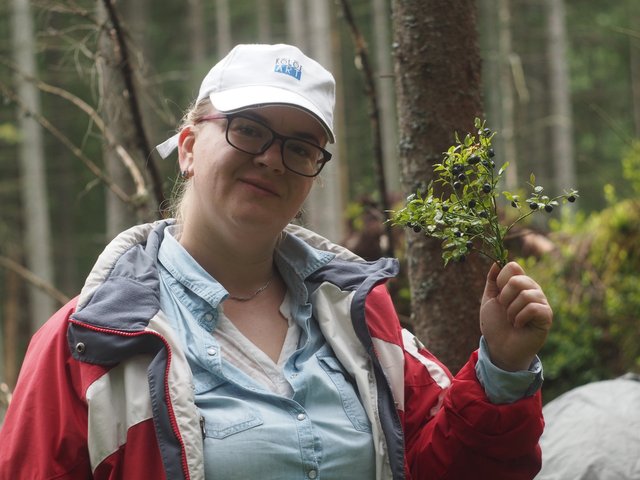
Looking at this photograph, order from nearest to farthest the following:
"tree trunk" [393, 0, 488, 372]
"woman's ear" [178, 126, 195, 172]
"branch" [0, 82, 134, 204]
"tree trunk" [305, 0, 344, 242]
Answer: "woman's ear" [178, 126, 195, 172] < "tree trunk" [393, 0, 488, 372] < "branch" [0, 82, 134, 204] < "tree trunk" [305, 0, 344, 242]

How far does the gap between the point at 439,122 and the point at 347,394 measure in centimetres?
128

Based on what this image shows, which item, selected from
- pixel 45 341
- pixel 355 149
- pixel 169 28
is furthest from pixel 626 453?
pixel 169 28

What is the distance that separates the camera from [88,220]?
2544 centimetres

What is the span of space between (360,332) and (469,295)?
877 mm

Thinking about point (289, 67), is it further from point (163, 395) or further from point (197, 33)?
point (197, 33)

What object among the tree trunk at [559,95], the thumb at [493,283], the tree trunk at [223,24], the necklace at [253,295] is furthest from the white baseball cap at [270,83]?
the tree trunk at [223,24]

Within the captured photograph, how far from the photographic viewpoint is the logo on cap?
2.36 metres

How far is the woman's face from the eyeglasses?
0.01m

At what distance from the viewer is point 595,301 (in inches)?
219

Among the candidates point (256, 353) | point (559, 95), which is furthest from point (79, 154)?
point (559, 95)

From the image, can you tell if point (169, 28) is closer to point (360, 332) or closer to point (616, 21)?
point (616, 21)

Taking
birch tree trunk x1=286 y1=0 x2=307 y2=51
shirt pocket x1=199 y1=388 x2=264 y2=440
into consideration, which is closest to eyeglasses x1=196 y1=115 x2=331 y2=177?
shirt pocket x1=199 y1=388 x2=264 y2=440

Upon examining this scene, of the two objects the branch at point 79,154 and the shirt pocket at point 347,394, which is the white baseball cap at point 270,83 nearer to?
the shirt pocket at point 347,394

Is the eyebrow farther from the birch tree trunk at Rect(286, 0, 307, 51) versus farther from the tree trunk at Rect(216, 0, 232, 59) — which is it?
the tree trunk at Rect(216, 0, 232, 59)
